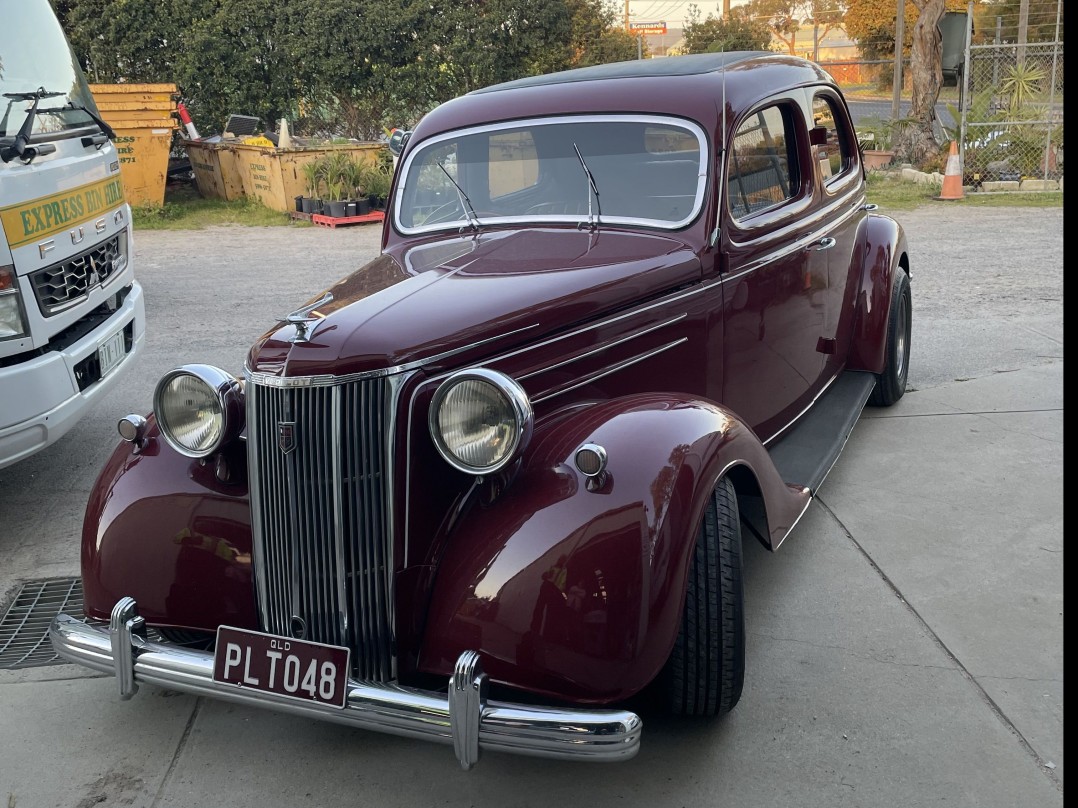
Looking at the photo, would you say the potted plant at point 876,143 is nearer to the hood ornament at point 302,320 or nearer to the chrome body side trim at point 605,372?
the chrome body side trim at point 605,372

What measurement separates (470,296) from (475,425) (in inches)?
19.6

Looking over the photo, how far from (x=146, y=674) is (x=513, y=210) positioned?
6.55 feet

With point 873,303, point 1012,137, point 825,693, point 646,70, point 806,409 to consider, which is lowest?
point 825,693

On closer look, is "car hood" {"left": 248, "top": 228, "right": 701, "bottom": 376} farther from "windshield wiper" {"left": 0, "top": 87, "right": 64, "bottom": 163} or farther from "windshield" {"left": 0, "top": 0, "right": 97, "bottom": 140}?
"windshield" {"left": 0, "top": 0, "right": 97, "bottom": 140}

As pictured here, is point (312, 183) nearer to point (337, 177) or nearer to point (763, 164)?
point (337, 177)

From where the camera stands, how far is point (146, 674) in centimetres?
253

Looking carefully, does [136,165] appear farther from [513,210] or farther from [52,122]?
[513,210]

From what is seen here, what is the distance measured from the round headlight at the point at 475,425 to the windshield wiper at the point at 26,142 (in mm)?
2665

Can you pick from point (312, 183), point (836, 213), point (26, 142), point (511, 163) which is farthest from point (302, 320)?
point (312, 183)

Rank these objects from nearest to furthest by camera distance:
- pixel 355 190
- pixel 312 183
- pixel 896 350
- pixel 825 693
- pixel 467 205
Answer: pixel 825 693 < pixel 467 205 < pixel 896 350 < pixel 355 190 < pixel 312 183

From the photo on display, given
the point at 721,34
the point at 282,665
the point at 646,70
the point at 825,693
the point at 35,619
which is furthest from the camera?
the point at 721,34

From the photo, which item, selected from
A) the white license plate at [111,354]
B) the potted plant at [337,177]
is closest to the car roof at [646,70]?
the white license plate at [111,354]

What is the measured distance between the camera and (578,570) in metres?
2.32

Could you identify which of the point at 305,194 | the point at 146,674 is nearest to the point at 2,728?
the point at 146,674
